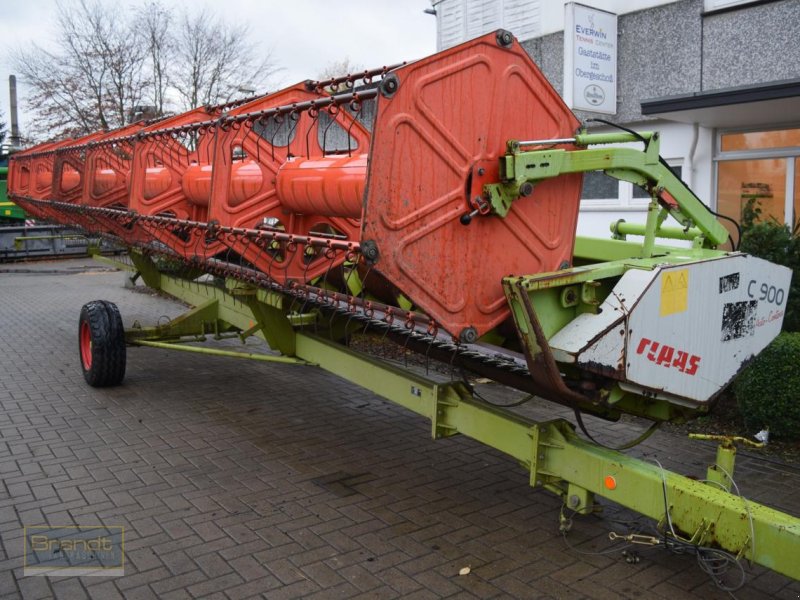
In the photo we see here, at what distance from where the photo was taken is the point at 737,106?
7.70 metres

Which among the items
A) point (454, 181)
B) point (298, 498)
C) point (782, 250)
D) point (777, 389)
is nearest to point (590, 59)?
point (782, 250)

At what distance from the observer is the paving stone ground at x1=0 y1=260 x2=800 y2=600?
4.02 metres

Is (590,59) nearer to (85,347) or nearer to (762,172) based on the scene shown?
(762,172)

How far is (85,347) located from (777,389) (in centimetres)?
669

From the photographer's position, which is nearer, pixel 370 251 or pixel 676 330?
pixel 370 251

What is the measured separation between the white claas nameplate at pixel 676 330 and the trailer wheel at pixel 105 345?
17.6 feet

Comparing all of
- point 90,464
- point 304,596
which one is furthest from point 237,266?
point 304,596

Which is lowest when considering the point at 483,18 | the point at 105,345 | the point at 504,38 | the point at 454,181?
the point at 105,345

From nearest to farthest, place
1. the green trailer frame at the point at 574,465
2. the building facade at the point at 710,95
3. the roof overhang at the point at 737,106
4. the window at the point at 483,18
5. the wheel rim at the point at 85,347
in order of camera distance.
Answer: the green trailer frame at the point at 574,465 → the roof overhang at the point at 737,106 → the building facade at the point at 710,95 → the wheel rim at the point at 85,347 → the window at the point at 483,18

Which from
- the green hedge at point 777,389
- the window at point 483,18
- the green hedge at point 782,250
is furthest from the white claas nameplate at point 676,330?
the window at point 483,18

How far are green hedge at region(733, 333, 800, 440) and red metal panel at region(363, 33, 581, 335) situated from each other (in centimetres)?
292

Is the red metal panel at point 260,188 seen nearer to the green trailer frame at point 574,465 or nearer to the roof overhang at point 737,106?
the green trailer frame at point 574,465

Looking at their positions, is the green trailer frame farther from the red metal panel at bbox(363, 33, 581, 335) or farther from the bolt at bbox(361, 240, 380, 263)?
the bolt at bbox(361, 240, 380, 263)

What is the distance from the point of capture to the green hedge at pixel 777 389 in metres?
5.90
